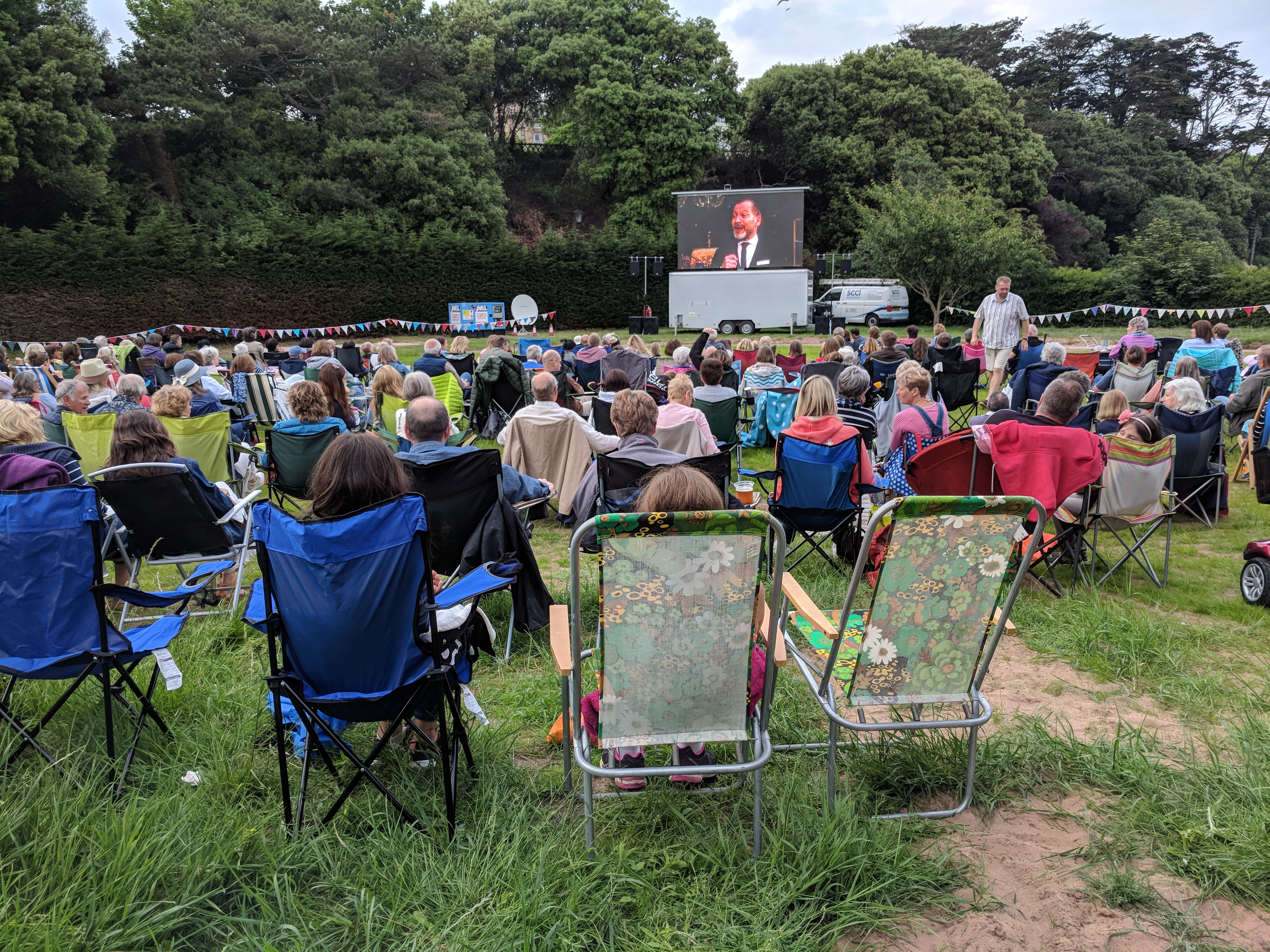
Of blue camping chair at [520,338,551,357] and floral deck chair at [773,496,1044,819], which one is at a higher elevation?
blue camping chair at [520,338,551,357]

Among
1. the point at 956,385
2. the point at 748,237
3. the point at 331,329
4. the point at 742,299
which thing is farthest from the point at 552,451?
the point at 748,237

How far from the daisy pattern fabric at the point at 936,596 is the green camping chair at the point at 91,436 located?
13.9 ft

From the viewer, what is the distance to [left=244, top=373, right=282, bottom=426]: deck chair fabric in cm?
794

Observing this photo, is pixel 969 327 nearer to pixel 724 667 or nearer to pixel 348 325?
pixel 348 325

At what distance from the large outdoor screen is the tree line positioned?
2.51 metres

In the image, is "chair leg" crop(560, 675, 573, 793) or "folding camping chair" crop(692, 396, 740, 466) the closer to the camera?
"chair leg" crop(560, 675, 573, 793)

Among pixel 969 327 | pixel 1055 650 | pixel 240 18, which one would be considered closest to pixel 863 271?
pixel 969 327

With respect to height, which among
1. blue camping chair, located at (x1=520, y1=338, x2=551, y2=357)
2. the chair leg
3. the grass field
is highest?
blue camping chair, located at (x1=520, y1=338, x2=551, y2=357)

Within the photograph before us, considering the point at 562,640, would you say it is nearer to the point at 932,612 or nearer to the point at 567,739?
the point at 567,739

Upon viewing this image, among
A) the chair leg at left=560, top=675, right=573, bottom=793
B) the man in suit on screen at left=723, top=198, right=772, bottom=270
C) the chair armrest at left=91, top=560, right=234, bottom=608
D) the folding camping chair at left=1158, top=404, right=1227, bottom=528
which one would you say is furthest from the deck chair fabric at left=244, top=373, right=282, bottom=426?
the man in suit on screen at left=723, top=198, right=772, bottom=270

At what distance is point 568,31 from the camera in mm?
33125

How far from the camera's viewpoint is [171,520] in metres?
3.64

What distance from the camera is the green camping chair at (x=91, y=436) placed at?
182 inches

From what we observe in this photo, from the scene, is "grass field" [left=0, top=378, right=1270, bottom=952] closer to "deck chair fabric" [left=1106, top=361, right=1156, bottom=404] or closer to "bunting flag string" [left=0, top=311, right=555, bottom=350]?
"deck chair fabric" [left=1106, top=361, right=1156, bottom=404]
